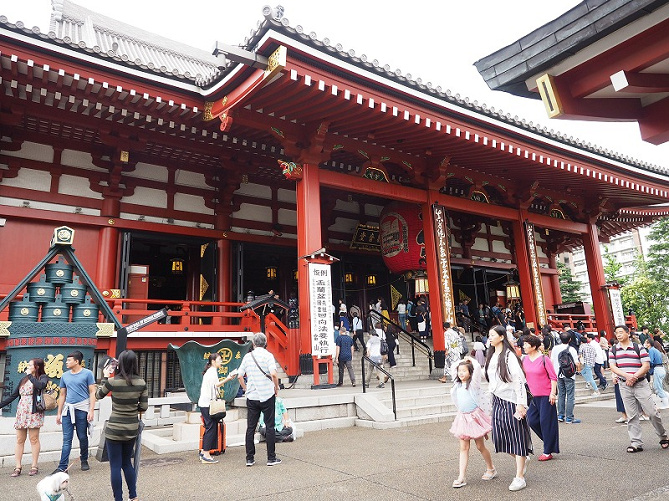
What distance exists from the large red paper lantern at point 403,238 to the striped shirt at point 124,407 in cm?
1037

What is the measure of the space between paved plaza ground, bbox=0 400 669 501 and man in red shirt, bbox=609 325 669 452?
25cm

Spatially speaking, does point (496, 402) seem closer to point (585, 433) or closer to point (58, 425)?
point (585, 433)

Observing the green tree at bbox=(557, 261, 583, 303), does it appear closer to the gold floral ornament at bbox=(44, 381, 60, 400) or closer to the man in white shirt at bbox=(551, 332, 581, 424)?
the man in white shirt at bbox=(551, 332, 581, 424)

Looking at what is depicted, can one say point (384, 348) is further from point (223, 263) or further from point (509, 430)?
point (509, 430)

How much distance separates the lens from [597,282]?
17.5 metres

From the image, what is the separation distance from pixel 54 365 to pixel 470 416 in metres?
6.06

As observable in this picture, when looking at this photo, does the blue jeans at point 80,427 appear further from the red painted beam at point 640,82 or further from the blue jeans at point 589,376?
the blue jeans at point 589,376

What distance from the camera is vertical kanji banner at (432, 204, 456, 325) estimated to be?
1285 cm

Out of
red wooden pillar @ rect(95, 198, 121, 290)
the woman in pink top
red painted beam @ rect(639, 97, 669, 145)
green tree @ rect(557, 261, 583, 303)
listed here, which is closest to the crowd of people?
the woman in pink top

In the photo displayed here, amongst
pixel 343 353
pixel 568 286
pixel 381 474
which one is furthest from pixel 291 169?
pixel 568 286

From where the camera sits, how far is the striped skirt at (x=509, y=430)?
450cm

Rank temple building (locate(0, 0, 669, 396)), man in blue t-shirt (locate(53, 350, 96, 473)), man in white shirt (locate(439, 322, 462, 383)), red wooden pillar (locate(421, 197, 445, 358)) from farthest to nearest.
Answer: red wooden pillar (locate(421, 197, 445, 358))
man in white shirt (locate(439, 322, 462, 383))
temple building (locate(0, 0, 669, 396))
man in blue t-shirt (locate(53, 350, 96, 473))

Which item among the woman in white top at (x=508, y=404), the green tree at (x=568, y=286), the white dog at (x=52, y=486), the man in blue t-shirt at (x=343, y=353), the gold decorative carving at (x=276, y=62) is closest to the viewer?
the white dog at (x=52, y=486)

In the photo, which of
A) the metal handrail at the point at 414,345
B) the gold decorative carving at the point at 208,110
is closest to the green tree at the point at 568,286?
the metal handrail at the point at 414,345
